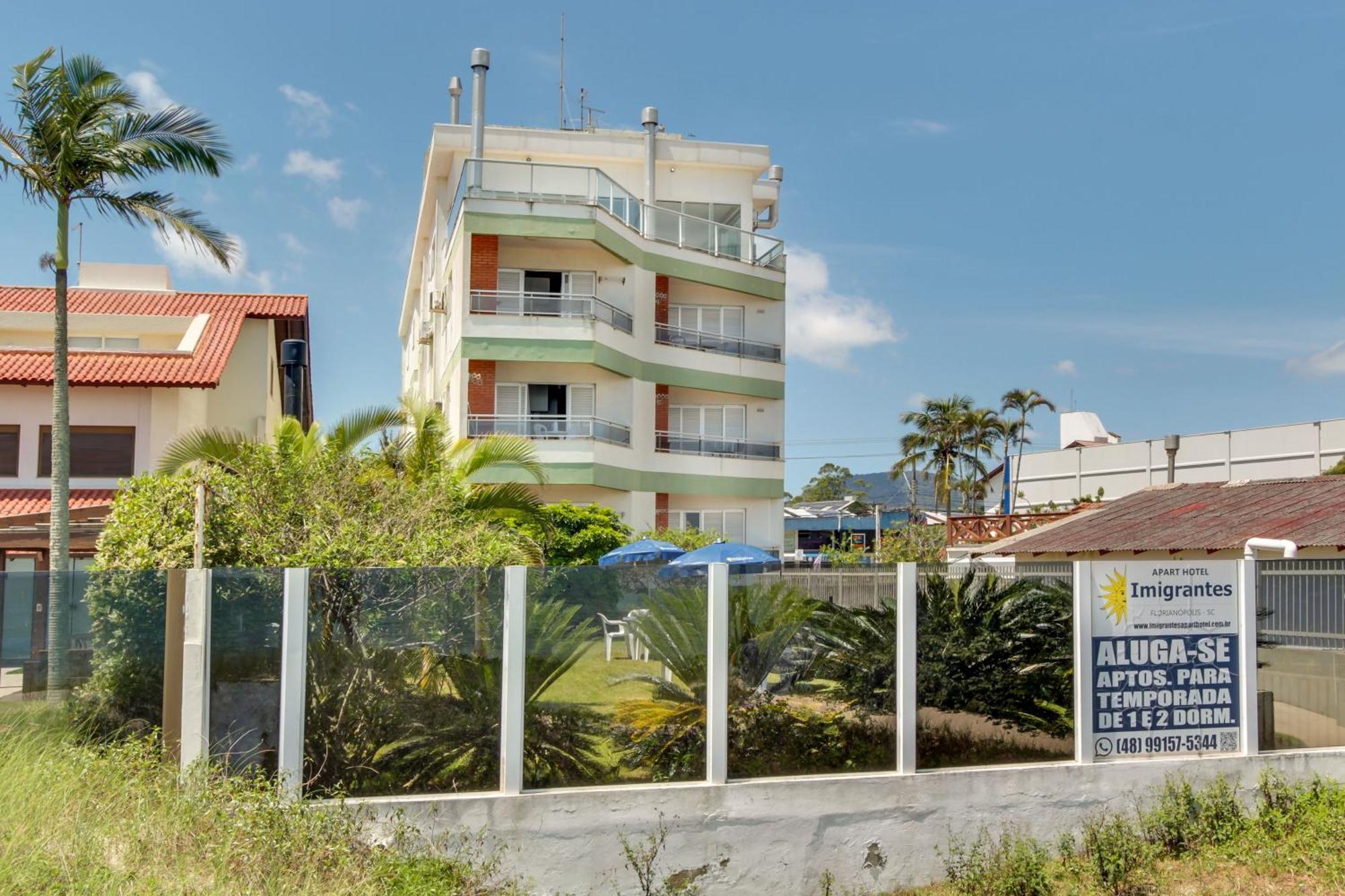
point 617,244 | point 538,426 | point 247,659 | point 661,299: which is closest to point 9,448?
point 538,426

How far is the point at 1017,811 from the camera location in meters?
10.4

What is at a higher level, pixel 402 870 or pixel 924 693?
pixel 924 693

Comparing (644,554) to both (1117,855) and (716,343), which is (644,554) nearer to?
(716,343)

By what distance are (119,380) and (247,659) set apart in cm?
2077

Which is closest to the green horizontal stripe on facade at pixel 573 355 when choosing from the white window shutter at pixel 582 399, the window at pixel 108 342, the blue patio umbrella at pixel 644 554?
the white window shutter at pixel 582 399

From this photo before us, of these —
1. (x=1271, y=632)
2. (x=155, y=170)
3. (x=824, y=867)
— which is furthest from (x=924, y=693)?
(x=155, y=170)

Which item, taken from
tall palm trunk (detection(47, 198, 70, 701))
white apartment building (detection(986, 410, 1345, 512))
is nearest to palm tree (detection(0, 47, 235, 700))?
tall palm trunk (detection(47, 198, 70, 701))

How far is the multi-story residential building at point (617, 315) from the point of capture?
29.8 metres

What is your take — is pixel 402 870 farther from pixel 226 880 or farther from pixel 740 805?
pixel 740 805

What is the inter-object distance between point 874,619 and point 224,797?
5341 mm

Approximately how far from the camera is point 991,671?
35.4 feet

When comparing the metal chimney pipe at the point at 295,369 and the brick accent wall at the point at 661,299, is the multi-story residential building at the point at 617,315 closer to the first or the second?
the brick accent wall at the point at 661,299

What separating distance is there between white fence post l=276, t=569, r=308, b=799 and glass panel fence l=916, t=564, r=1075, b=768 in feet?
16.5

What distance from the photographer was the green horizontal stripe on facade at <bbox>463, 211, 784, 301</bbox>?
96.6 feet
